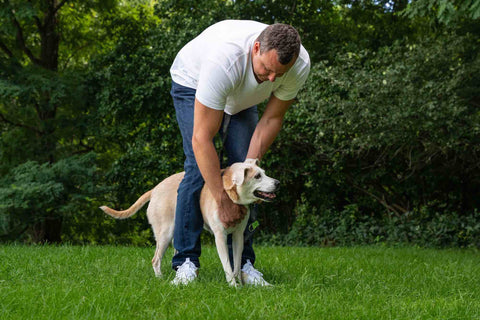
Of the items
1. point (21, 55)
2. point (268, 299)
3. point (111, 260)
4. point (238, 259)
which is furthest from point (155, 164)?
point (268, 299)

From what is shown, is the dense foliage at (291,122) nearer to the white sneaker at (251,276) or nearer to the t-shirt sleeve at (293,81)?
the t-shirt sleeve at (293,81)

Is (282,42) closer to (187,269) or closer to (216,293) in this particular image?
(216,293)

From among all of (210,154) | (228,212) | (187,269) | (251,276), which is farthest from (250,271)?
(210,154)

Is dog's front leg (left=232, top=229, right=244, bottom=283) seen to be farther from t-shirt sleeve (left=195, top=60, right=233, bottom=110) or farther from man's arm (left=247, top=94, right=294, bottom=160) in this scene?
t-shirt sleeve (left=195, top=60, right=233, bottom=110)

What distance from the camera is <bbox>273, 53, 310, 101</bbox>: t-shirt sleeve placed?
12.0ft

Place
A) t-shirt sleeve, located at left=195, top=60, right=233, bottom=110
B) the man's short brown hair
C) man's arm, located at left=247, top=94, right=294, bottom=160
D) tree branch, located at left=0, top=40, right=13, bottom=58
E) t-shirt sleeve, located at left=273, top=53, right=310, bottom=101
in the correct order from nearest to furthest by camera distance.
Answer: the man's short brown hair → t-shirt sleeve, located at left=195, top=60, right=233, bottom=110 → t-shirt sleeve, located at left=273, top=53, right=310, bottom=101 → man's arm, located at left=247, top=94, right=294, bottom=160 → tree branch, located at left=0, top=40, right=13, bottom=58

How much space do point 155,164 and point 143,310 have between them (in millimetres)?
8243

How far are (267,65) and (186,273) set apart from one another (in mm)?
1566

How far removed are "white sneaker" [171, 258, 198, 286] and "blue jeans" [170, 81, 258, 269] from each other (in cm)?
7

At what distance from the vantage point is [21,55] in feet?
41.9

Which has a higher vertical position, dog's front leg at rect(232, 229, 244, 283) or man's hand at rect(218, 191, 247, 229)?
man's hand at rect(218, 191, 247, 229)

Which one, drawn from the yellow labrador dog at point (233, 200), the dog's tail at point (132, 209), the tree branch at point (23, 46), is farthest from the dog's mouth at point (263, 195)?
the tree branch at point (23, 46)

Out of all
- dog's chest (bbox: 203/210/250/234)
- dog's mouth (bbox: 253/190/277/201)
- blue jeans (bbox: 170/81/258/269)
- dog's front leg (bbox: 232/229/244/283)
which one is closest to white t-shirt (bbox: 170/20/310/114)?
blue jeans (bbox: 170/81/258/269)

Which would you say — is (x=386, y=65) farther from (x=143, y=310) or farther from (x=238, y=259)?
(x=143, y=310)
